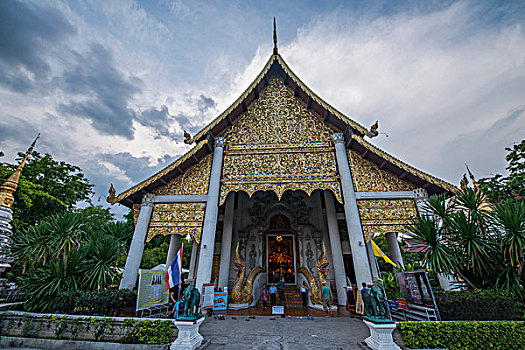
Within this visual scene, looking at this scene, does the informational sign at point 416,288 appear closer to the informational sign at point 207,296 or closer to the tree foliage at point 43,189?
the informational sign at point 207,296

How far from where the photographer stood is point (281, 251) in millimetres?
11047

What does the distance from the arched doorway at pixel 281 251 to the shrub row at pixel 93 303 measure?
20.4 ft

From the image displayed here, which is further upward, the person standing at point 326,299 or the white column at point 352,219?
the white column at point 352,219

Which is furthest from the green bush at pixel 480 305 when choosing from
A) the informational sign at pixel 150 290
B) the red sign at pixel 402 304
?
the informational sign at pixel 150 290

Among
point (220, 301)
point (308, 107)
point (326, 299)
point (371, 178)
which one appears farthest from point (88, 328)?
point (308, 107)

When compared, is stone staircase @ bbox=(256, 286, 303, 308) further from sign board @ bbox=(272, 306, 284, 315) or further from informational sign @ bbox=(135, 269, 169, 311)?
informational sign @ bbox=(135, 269, 169, 311)

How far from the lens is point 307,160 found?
8461mm

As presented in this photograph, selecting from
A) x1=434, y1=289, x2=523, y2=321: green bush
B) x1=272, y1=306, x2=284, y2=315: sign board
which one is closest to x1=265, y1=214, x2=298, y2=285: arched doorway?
x1=272, y1=306, x2=284, y2=315: sign board

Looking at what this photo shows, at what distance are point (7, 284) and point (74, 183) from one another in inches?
477

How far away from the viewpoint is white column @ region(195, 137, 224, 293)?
278 inches

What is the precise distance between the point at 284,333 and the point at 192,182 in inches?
229

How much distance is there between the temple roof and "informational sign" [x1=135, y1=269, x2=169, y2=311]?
10.1ft

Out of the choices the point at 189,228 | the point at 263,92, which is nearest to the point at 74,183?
the point at 189,228

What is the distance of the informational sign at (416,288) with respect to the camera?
4984mm
